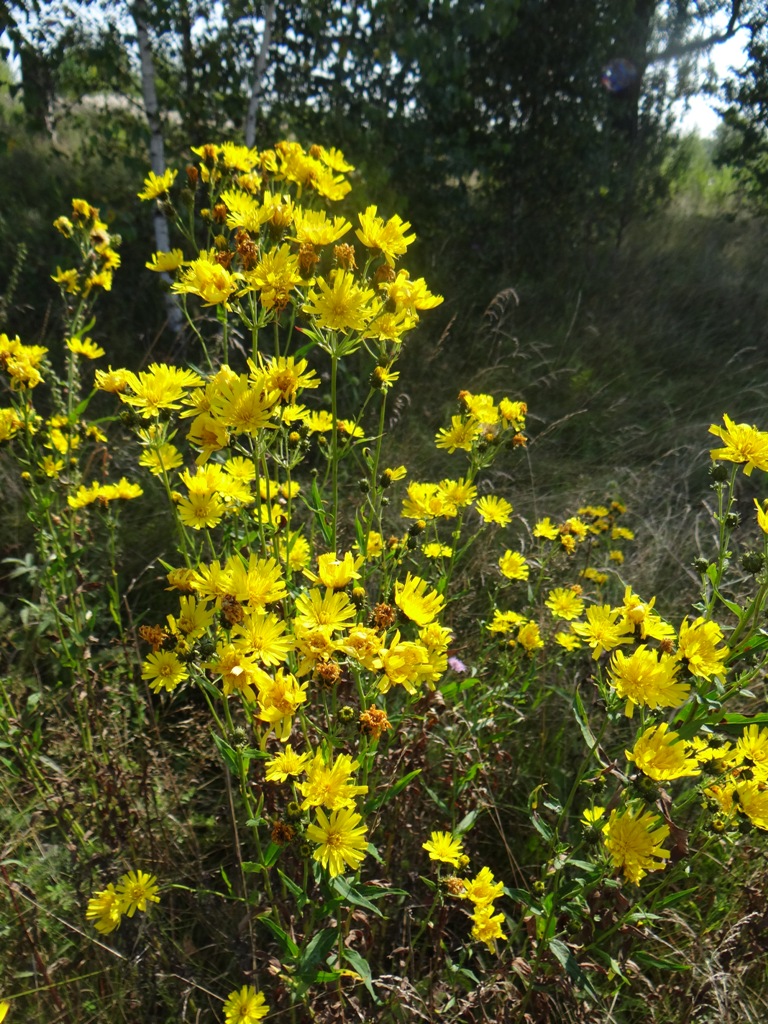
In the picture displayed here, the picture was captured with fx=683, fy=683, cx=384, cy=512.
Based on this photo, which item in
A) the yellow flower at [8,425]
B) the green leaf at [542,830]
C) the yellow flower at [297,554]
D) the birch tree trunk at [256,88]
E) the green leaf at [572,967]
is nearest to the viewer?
the green leaf at [572,967]

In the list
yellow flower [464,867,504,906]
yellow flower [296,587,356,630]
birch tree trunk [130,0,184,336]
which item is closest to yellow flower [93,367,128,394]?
yellow flower [296,587,356,630]

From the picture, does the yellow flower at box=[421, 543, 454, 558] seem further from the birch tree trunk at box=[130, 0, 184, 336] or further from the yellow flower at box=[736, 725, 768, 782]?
the birch tree trunk at box=[130, 0, 184, 336]

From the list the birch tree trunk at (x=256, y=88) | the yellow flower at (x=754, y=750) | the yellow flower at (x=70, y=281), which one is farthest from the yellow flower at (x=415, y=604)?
the birch tree trunk at (x=256, y=88)

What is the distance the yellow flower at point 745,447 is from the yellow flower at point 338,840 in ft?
3.80

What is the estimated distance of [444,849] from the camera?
5.92 ft

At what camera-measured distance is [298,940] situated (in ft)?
5.74

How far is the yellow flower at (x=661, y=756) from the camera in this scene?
54.9 inches

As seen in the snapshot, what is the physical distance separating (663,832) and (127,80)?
5.50 m

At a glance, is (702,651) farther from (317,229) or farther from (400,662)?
(317,229)

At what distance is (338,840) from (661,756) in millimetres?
685

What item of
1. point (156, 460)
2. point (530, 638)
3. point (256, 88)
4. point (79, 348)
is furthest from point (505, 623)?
point (256, 88)

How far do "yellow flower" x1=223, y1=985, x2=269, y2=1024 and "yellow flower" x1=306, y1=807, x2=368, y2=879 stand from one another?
517mm

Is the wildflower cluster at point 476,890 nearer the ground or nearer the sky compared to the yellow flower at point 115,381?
nearer the ground

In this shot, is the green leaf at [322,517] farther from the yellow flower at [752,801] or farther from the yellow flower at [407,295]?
the yellow flower at [752,801]
